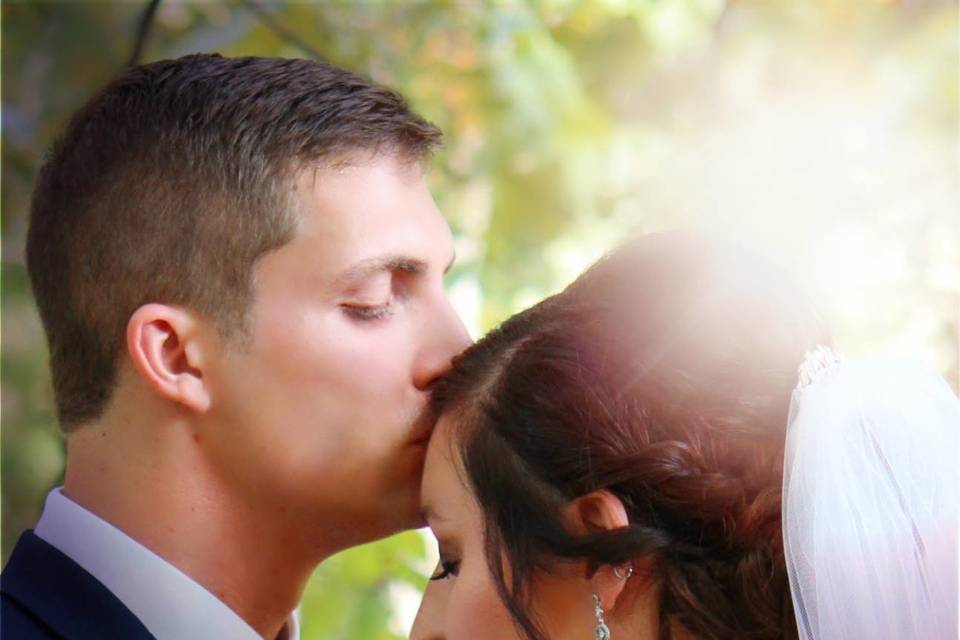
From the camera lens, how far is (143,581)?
2.70 m

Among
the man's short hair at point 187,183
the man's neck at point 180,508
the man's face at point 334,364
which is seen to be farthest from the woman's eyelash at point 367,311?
the man's neck at point 180,508

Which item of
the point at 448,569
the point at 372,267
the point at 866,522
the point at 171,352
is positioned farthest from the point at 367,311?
the point at 866,522

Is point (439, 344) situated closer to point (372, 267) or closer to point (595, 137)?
point (372, 267)

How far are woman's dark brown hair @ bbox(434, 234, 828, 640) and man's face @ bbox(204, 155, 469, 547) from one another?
0.16m

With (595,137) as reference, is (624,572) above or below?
below

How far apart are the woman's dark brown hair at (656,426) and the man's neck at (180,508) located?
50cm

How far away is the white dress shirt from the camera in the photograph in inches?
106

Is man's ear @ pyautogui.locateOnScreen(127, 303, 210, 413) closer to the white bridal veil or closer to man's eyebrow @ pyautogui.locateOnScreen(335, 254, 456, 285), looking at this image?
man's eyebrow @ pyautogui.locateOnScreen(335, 254, 456, 285)

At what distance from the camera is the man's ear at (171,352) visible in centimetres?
277

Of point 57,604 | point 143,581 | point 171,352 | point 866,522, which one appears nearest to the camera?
point 866,522

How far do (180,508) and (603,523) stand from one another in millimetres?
881

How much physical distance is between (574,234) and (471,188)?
0.43 metres

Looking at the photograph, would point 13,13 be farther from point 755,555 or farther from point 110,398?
point 755,555

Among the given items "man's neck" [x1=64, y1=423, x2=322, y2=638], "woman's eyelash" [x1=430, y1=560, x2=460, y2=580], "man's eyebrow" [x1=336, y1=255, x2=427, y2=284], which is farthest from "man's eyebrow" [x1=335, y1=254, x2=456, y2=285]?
"woman's eyelash" [x1=430, y1=560, x2=460, y2=580]
